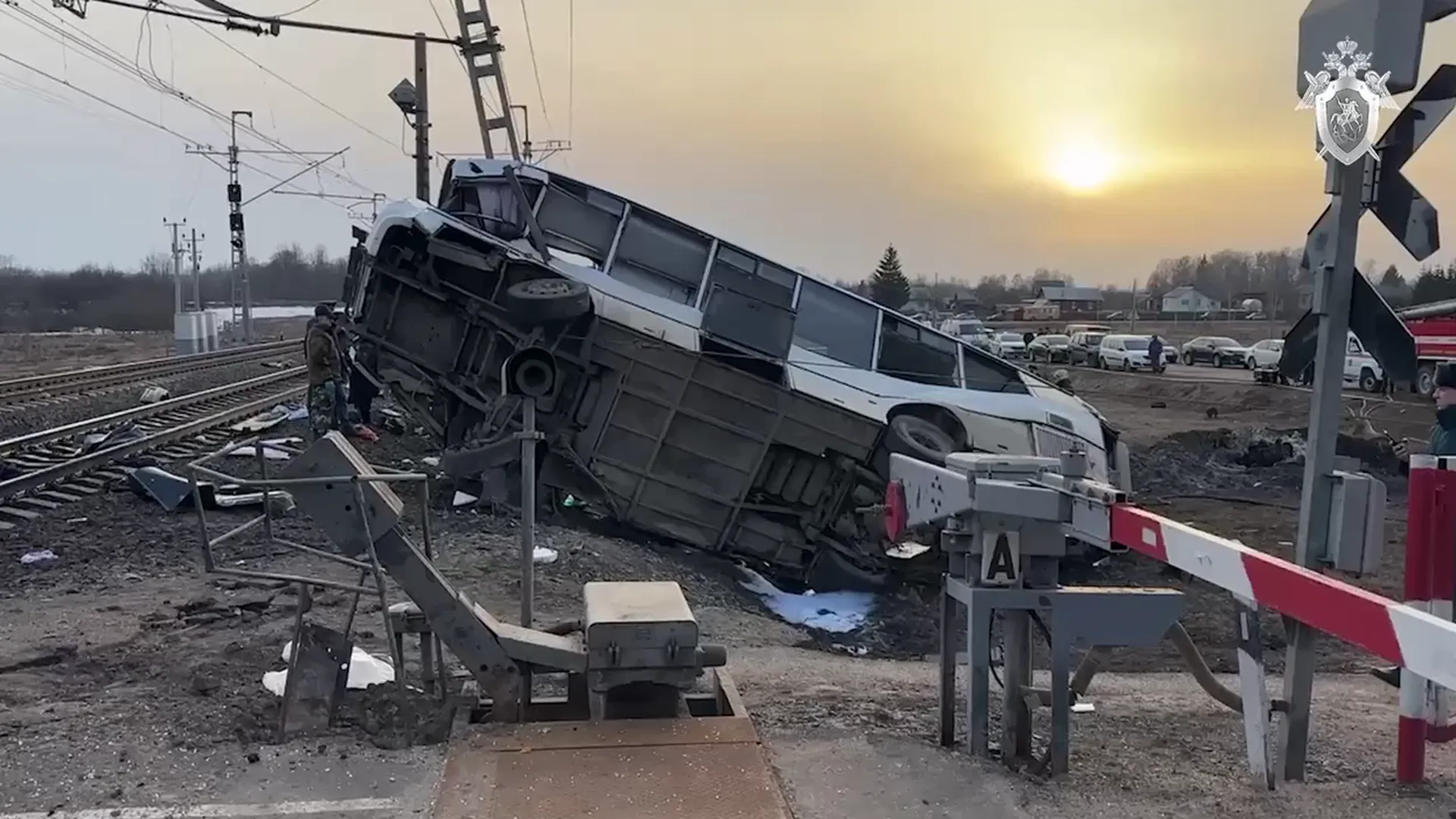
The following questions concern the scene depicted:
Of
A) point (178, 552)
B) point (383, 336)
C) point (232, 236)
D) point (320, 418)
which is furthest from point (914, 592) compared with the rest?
point (232, 236)

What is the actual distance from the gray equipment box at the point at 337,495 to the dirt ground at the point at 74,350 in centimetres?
3264

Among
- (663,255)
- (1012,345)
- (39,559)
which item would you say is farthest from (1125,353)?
(39,559)

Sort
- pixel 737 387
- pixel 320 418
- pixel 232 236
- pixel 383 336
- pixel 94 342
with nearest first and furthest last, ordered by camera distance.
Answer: pixel 737 387
pixel 383 336
pixel 320 418
pixel 232 236
pixel 94 342

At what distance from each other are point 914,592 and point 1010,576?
6190 mm

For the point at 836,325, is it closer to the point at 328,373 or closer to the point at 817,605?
the point at 817,605

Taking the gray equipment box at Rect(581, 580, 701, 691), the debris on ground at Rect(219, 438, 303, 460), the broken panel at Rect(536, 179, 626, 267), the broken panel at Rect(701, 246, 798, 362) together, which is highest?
the broken panel at Rect(536, 179, 626, 267)

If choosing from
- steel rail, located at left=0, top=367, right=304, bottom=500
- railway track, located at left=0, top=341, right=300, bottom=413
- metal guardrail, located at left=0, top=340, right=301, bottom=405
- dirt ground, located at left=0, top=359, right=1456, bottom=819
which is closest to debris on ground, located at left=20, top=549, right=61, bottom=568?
dirt ground, located at left=0, top=359, right=1456, bottom=819

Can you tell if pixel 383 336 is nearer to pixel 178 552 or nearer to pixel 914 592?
pixel 178 552

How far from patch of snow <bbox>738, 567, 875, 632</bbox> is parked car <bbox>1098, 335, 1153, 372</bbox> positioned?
40366mm

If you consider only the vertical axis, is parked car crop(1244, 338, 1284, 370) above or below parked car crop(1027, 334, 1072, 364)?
above

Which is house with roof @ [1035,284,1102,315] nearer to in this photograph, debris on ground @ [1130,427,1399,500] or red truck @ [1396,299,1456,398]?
red truck @ [1396,299,1456,398]

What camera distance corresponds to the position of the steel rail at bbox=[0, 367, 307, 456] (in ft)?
47.8

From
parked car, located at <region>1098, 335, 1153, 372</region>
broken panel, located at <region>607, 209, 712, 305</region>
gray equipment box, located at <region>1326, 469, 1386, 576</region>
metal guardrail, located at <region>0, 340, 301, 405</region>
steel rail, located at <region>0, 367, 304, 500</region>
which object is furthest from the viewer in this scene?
parked car, located at <region>1098, 335, 1153, 372</region>

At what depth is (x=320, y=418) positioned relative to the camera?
14.4 metres
